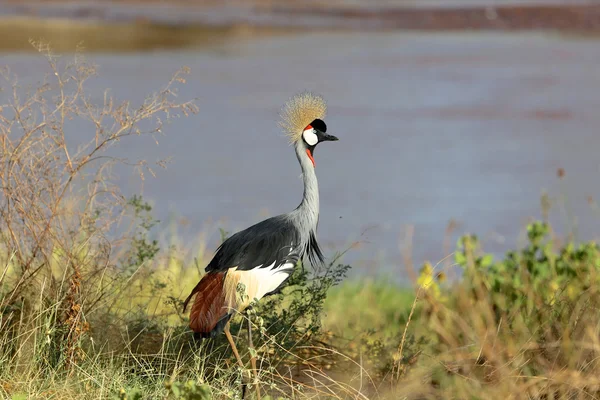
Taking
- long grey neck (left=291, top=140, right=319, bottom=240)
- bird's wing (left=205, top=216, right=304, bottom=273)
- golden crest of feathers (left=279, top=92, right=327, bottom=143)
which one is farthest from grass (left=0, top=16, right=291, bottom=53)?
bird's wing (left=205, top=216, right=304, bottom=273)

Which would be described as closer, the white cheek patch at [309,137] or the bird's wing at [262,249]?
the bird's wing at [262,249]

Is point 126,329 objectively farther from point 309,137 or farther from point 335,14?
point 335,14

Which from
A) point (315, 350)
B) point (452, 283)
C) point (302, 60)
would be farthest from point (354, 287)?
point (302, 60)

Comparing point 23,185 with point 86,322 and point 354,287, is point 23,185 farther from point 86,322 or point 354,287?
point 354,287

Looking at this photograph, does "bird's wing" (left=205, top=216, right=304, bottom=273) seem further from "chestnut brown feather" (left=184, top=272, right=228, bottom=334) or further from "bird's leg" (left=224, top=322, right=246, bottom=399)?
"bird's leg" (left=224, top=322, right=246, bottom=399)

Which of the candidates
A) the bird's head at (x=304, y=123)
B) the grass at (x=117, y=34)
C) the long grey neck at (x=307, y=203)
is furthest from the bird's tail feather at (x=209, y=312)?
the grass at (x=117, y=34)

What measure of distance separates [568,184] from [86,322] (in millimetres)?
4707

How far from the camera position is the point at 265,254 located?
4270 mm

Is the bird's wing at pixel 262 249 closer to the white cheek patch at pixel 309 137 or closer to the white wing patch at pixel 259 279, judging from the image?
the white wing patch at pixel 259 279

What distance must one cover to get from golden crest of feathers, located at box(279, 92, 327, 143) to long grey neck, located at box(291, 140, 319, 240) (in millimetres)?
114

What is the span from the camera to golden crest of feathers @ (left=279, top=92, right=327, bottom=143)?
181 inches

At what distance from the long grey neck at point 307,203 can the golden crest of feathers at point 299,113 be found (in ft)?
0.37

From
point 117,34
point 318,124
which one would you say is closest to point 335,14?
point 117,34

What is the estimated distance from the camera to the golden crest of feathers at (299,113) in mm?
4590
